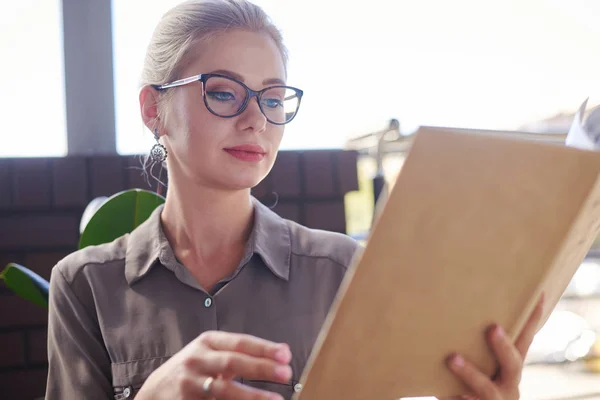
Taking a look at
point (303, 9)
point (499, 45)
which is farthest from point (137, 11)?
point (499, 45)

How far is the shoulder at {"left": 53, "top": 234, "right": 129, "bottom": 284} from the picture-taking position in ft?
2.94

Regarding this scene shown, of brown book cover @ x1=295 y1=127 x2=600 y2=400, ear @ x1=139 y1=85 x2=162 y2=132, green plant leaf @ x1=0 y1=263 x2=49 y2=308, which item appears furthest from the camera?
green plant leaf @ x1=0 y1=263 x2=49 y2=308

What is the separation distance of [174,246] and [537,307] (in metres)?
0.59

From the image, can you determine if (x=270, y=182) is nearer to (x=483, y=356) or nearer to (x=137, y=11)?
(x=137, y=11)

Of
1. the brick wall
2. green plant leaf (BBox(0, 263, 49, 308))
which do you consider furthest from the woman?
the brick wall

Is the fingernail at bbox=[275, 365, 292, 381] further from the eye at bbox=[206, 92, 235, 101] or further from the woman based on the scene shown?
the eye at bbox=[206, 92, 235, 101]

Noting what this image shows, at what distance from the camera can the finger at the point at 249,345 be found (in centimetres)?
46

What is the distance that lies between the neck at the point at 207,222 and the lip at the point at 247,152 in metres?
0.08

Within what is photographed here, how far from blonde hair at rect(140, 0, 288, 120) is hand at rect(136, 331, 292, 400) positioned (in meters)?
0.49

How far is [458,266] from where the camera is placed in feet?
1.57

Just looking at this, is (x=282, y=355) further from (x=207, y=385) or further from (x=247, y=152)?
(x=247, y=152)

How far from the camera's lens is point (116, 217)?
1.19 meters

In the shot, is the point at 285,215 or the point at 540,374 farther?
the point at 540,374

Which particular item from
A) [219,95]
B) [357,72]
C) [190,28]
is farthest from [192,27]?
[357,72]
